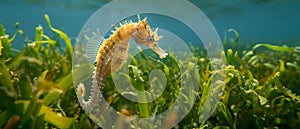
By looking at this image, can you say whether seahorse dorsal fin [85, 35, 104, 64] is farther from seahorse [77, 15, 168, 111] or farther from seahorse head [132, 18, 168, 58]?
seahorse head [132, 18, 168, 58]

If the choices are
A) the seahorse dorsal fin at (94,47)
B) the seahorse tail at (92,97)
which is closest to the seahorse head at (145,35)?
the seahorse dorsal fin at (94,47)

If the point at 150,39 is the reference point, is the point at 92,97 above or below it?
below

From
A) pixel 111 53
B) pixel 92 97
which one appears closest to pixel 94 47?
pixel 111 53

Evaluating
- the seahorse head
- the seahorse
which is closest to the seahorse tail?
the seahorse

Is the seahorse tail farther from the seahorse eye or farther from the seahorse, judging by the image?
the seahorse eye

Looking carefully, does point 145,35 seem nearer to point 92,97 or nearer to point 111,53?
point 111,53

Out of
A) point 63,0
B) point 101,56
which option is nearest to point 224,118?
point 101,56

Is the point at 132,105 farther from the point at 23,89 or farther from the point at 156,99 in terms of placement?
the point at 23,89

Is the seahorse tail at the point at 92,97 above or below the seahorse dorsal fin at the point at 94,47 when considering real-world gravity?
below

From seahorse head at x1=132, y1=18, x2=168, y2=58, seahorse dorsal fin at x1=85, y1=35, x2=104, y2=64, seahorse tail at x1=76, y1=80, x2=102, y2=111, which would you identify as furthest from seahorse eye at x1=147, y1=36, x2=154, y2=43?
seahorse tail at x1=76, y1=80, x2=102, y2=111

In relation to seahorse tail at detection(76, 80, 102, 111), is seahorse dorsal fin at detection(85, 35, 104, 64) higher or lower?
higher

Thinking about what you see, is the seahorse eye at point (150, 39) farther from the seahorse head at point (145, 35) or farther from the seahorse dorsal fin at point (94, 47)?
the seahorse dorsal fin at point (94, 47)
